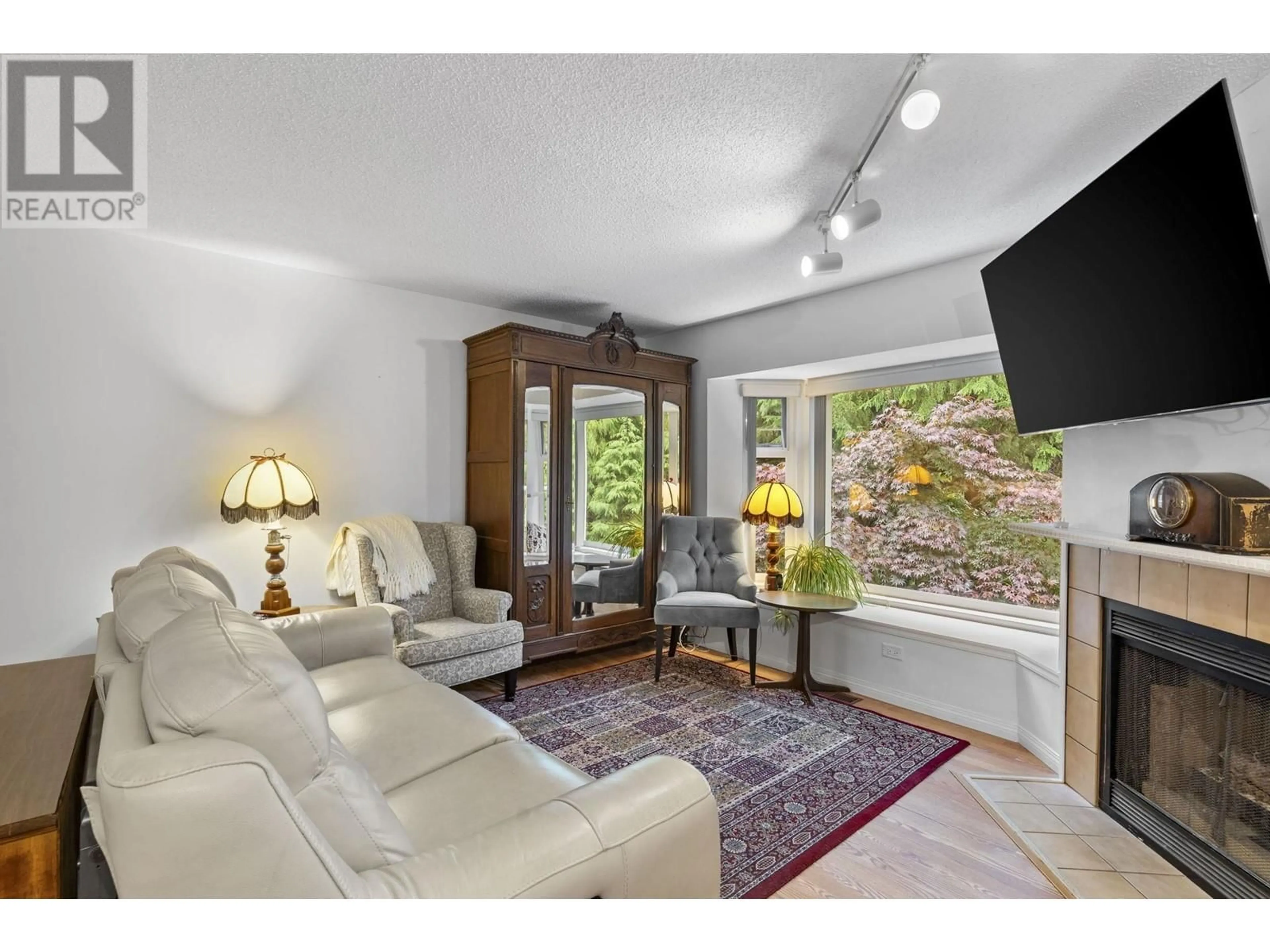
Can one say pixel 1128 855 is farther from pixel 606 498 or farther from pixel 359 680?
pixel 606 498

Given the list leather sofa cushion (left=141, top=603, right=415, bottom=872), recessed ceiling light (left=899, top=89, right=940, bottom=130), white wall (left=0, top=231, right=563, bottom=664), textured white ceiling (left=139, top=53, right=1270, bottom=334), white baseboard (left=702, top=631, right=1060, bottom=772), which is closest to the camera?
leather sofa cushion (left=141, top=603, right=415, bottom=872)

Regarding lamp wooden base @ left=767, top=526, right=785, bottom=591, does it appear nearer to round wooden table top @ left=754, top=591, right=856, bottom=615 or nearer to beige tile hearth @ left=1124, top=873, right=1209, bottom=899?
round wooden table top @ left=754, top=591, right=856, bottom=615

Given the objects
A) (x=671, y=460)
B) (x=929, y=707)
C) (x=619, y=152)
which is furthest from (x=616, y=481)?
(x=619, y=152)

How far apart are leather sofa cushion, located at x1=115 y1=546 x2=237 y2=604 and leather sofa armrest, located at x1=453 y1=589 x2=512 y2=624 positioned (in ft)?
3.90

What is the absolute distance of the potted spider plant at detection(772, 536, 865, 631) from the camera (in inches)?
146

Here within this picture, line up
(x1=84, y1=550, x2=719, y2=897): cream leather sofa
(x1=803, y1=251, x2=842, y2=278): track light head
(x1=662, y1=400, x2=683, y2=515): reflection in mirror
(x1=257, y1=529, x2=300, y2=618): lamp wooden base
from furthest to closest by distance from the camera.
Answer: (x1=662, y1=400, x2=683, y2=515): reflection in mirror → (x1=257, y1=529, x2=300, y2=618): lamp wooden base → (x1=803, y1=251, x2=842, y2=278): track light head → (x1=84, y1=550, x2=719, y2=897): cream leather sofa

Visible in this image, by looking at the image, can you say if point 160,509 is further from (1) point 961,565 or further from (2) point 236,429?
(1) point 961,565

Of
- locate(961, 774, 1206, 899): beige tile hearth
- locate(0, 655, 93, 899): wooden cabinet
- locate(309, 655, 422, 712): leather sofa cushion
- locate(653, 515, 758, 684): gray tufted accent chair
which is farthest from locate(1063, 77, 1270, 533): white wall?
locate(0, 655, 93, 899): wooden cabinet

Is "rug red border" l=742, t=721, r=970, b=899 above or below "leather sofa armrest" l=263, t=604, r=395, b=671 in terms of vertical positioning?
below

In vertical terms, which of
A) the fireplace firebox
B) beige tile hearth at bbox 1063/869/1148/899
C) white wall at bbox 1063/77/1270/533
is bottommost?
beige tile hearth at bbox 1063/869/1148/899

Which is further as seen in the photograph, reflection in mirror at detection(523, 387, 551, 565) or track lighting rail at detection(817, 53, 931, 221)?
reflection in mirror at detection(523, 387, 551, 565)
